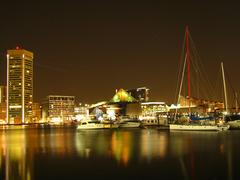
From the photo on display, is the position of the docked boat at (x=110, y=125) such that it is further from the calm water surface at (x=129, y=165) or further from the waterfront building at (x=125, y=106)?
the waterfront building at (x=125, y=106)

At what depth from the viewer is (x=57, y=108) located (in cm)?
16175

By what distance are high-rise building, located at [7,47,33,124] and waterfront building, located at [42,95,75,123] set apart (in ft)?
57.3

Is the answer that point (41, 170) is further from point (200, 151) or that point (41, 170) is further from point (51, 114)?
point (51, 114)

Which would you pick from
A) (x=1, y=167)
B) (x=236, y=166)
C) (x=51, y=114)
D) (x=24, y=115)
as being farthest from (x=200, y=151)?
(x=51, y=114)

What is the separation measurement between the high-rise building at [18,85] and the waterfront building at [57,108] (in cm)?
1747

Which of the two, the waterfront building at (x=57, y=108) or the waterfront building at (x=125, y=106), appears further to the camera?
the waterfront building at (x=57, y=108)

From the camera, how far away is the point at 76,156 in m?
20.8

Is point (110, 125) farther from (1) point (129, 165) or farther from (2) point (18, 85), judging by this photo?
(2) point (18, 85)

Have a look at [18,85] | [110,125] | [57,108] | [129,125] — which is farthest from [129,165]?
[57,108]

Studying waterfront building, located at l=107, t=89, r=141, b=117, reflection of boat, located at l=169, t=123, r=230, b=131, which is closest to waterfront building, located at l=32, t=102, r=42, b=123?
waterfront building, located at l=107, t=89, r=141, b=117

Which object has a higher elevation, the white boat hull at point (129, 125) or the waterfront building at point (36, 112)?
the waterfront building at point (36, 112)

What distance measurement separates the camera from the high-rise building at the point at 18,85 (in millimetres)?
132125

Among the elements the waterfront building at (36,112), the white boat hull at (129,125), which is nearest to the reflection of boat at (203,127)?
the white boat hull at (129,125)

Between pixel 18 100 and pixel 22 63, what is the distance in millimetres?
14367
